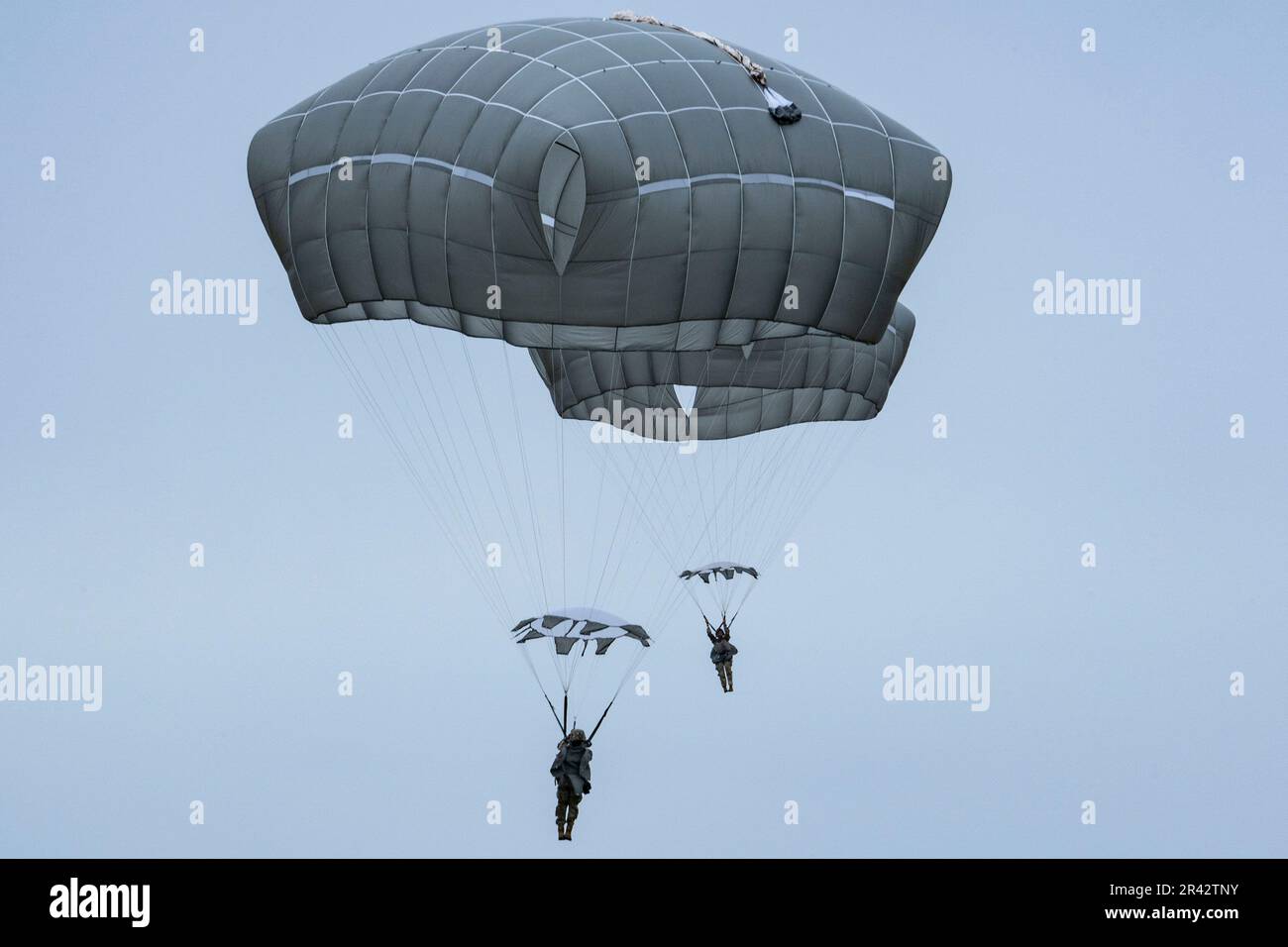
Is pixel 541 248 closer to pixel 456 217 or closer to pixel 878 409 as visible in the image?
pixel 456 217

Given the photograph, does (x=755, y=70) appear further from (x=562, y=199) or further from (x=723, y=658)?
(x=723, y=658)

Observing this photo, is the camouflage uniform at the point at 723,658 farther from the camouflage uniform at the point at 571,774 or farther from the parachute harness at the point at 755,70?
the parachute harness at the point at 755,70

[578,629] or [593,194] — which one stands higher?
[593,194]

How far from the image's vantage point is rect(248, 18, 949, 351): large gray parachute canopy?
87.2 feet

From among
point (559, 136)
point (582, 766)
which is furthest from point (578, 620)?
point (559, 136)

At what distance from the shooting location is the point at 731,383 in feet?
117

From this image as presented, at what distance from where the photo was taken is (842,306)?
28406mm

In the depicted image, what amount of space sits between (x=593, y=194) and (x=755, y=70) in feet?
11.9

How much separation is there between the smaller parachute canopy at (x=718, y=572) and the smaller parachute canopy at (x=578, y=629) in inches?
285

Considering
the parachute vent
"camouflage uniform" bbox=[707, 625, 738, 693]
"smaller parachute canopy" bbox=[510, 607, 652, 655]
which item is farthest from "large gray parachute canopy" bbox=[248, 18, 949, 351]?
"camouflage uniform" bbox=[707, 625, 738, 693]

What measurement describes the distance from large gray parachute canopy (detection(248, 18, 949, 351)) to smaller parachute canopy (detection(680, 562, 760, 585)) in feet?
26.7

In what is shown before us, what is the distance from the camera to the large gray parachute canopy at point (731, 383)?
35156 mm

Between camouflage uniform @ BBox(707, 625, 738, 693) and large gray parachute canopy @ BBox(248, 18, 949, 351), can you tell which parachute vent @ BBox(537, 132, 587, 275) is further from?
camouflage uniform @ BBox(707, 625, 738, 693)

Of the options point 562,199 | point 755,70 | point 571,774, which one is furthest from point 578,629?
point 755,70
